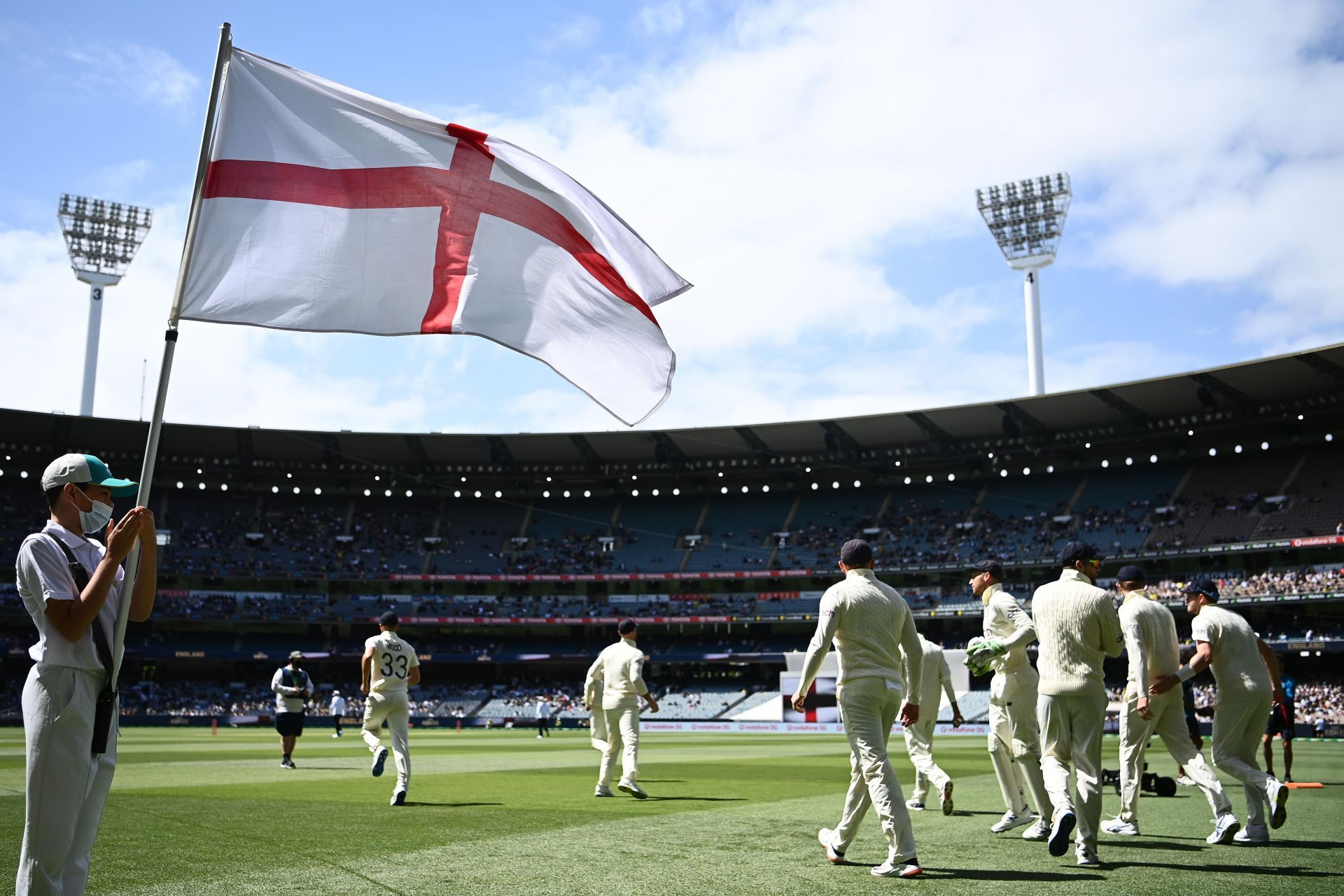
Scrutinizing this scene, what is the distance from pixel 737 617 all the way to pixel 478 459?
19900mm

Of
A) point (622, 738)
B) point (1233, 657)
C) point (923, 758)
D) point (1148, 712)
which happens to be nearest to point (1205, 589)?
point (1233, 657)

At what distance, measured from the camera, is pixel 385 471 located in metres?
71.3

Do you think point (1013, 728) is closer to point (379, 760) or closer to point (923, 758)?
point (923, 758)

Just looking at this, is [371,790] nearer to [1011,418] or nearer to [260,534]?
[1011,418]

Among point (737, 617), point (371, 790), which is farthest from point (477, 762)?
point (737, 617)

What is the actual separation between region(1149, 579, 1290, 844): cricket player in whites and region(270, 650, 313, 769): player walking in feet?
46.2

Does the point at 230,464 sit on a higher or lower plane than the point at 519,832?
higher

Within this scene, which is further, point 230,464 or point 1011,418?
point 230,464

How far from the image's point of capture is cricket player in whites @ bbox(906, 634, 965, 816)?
1051cm

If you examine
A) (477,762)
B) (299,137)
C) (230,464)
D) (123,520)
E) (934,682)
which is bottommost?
(477,762)

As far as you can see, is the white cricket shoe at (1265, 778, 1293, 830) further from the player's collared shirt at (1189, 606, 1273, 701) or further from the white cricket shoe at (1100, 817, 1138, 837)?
the white cricket shoe at (1100, 817, 1138, 837)

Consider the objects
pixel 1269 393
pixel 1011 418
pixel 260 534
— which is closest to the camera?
pixel 1269 393

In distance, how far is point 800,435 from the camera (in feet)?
212

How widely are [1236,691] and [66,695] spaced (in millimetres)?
8478
